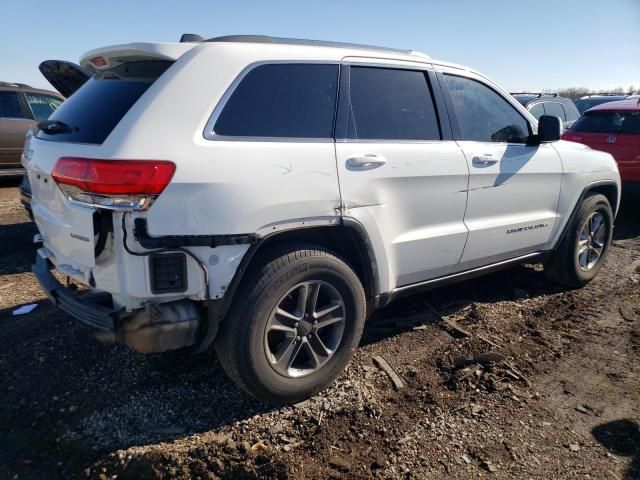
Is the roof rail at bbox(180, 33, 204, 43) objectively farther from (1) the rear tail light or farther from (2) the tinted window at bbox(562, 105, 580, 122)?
(2) the tinted window at bbox(562, 105, 580, 122)

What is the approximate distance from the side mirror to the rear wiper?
3447mm

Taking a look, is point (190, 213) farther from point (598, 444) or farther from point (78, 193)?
point (598, 444)

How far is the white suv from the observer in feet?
7.93

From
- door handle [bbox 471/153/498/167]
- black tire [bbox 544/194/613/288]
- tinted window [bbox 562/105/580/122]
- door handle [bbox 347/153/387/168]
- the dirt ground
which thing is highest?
door handle [bbox 347/153/387/168]

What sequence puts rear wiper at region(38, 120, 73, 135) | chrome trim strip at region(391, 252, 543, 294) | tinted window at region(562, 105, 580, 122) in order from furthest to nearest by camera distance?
1. tinted window at region(562, 105, 580, 122)
2. chrome trim strip at region(391, 252, 543, 294)
3. rear wiper at region(38, 120, 73, 135)

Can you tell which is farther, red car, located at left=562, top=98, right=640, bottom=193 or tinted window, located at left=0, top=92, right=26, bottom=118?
tinted window, located at left=0, top=92, right=26, bottom=118

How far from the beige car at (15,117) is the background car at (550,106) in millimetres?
9414

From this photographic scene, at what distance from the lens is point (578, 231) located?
471cm

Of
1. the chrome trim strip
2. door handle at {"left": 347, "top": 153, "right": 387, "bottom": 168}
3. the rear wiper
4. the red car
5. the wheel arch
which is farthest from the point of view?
the red car

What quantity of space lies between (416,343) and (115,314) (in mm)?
2175

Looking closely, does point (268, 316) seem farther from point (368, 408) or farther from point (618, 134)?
point (618, 134)

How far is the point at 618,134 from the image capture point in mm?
7777

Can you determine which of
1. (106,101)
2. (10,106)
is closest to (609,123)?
(106,101)

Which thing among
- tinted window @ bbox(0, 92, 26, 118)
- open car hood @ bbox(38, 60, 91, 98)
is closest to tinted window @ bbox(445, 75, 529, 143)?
open car hood @ bbox(38, 60, 91, 98)
